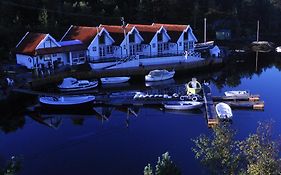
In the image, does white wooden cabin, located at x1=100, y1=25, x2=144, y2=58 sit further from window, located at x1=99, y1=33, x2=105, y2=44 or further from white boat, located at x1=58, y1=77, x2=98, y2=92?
white boat, located at x1=58, y1=77, x2=98, y2=92

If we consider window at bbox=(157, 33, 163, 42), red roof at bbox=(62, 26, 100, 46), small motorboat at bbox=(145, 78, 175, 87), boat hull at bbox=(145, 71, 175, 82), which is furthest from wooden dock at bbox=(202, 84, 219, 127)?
red roof at bbox=(62, 26, 100, 46)

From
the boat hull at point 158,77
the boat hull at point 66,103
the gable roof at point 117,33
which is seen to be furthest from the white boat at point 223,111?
the gable roof at point 117,33

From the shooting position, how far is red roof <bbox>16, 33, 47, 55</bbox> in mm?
41134

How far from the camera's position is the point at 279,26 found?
253 feet

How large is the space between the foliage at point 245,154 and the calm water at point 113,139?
563cm

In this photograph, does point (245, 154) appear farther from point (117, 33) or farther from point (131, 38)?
point (117, 33)

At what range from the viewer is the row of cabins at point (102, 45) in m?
41.5

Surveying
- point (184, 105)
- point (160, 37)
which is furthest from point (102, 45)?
point (184, 105)

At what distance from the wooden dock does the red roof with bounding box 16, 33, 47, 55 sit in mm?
17105

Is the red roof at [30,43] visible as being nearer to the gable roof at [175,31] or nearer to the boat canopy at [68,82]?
the boat canopy at [68,82]

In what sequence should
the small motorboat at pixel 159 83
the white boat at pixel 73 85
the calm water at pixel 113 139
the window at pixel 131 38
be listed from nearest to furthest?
the calm water at pixel 113 139 → the white boat at pixel 73 85 → the small motorboat at pixel 159 83 → the window at pixel 131 38

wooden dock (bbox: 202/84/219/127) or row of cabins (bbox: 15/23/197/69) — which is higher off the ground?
row of cabins (bbox: 15/23/197/69)

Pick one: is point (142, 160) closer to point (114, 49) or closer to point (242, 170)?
point (242, 170)

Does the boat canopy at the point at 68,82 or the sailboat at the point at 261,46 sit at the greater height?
the sailboat at the point at 261,46
